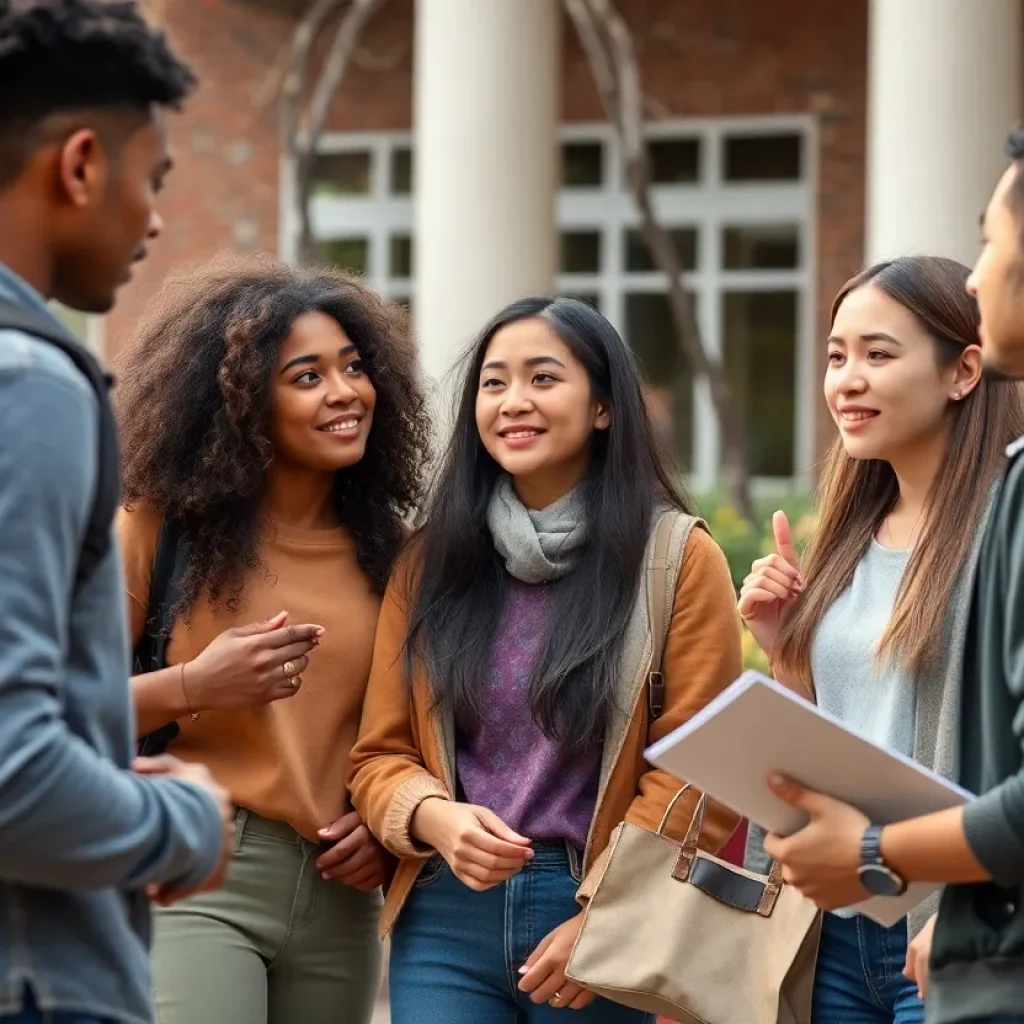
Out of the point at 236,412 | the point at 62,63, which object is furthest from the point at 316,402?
the point at 62,63

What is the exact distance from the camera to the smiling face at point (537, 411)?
3.58 meters

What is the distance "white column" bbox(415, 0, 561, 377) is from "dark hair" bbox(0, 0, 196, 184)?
772cm

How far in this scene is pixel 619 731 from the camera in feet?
11.1

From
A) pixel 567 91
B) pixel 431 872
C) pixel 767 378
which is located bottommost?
pixel 431 872

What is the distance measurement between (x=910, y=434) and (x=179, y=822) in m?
1.72

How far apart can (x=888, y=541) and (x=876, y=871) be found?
1.12 m

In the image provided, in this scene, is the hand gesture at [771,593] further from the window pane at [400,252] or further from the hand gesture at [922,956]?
the window pane at [400,252]

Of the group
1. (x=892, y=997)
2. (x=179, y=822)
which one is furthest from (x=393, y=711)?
(x=179, y=822)

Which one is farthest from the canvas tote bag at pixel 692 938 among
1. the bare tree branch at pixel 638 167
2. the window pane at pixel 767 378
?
the window pane at pixel 767 378

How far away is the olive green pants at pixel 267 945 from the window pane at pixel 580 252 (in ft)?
35.8

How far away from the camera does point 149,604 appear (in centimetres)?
359

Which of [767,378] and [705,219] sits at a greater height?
[705,219]

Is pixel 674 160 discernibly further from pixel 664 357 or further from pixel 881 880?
pixel 881 880

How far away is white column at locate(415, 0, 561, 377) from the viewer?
9930 mm
